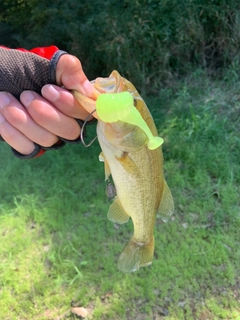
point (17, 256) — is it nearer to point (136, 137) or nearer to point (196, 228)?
point (196, 228)

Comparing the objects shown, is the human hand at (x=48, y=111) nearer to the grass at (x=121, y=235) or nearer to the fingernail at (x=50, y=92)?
the fingernail at (x=50, y=92)

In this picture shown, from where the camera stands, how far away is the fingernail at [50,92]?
1.36 meters

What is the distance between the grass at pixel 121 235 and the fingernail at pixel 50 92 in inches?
71.2

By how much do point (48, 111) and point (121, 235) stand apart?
76.9 inches

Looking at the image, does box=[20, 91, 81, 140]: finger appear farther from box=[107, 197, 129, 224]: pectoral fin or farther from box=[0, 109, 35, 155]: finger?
box=[107, 197, 129, 224]: pectoral fin

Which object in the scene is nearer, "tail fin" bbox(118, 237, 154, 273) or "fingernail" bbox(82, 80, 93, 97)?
"fingernail" bbox(82, 80, 93, 97)

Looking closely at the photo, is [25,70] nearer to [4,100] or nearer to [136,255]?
[4,100]

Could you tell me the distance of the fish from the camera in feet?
4.19

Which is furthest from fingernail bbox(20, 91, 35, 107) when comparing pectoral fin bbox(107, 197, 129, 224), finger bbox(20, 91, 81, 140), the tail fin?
the tail fin

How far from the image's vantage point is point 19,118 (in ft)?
4.59

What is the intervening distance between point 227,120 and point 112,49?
156 cm

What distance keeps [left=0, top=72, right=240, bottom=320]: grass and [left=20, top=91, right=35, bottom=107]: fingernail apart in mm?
1797

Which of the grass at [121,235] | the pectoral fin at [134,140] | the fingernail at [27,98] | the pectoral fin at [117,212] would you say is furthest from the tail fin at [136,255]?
the grass at [121,235]

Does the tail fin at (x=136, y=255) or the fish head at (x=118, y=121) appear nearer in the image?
the fish head at (x=118, y=121)
